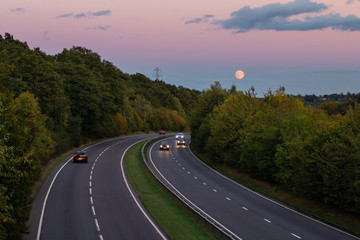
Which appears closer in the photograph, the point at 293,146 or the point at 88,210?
the point at 88,210

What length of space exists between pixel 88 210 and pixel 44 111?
26.4 m

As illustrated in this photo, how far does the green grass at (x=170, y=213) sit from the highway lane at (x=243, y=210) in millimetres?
1549

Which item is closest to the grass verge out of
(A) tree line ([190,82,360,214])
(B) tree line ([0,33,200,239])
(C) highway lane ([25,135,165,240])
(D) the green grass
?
(A) tree line ([190,82,360,214])

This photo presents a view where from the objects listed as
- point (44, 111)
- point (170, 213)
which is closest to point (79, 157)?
point (44, 111)

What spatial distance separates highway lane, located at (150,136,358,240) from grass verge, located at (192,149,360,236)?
72cm

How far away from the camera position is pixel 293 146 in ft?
103

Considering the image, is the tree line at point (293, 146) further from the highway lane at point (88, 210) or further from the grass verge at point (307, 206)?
the highway lane at point (88, 210)

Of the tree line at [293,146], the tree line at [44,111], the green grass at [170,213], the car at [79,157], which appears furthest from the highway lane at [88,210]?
the tree line at [293,146]

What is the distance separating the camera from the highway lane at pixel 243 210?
843 inches

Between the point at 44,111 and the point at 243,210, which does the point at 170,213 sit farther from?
the point at 44,111

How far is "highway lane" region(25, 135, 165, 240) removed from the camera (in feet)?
68.3

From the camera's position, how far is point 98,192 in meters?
31.7

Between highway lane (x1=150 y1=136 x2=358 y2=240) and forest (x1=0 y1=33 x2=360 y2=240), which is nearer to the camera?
forest (x1=0 y1=33 x2=360 y2=240)

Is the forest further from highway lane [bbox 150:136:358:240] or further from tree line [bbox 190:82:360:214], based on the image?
highway lane [bbox 150:136:358:240]
